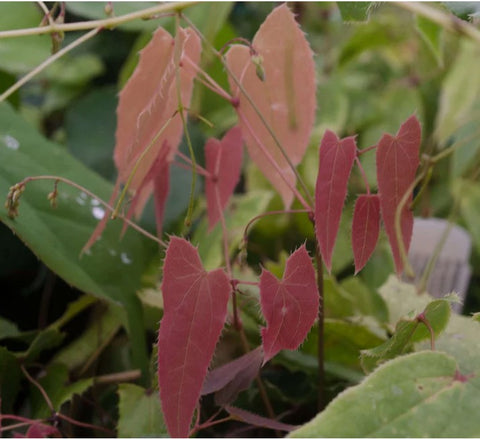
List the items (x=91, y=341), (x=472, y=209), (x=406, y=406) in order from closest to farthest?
(x=406, y=406) < (x=91, y=341) < (x=472, y=209)

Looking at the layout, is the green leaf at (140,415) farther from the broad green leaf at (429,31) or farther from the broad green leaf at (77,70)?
the broad green leaf at (77,70)

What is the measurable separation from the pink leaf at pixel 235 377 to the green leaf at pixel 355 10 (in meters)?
0.18

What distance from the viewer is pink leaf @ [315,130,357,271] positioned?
26 centimetres

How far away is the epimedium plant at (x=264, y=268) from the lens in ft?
0.73

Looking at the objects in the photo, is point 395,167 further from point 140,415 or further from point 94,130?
point 94,130

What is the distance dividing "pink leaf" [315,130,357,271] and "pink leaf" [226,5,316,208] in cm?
7

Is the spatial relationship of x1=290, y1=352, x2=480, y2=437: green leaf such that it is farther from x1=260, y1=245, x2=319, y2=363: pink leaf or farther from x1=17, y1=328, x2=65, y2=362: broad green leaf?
x1=17, y1=328, x2=65, y2=362: broad green leaf

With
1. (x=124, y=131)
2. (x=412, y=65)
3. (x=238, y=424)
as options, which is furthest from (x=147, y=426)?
(x=412, y=65)

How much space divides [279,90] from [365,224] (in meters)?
0.10

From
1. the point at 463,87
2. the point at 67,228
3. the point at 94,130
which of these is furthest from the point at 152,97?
the point at 463,87

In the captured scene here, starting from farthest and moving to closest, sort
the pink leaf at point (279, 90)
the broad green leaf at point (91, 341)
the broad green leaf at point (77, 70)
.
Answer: the broad green leaf at point (77, 70), the broad green leaf at point (91, 341), the pink leaf at point (279, 90)

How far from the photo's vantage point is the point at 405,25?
3.84 ft

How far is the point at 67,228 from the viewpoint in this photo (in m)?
0.39

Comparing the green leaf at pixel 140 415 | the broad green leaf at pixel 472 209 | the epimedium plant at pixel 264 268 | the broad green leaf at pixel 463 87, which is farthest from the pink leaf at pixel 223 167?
the broad green leaf at pixel 472 209
